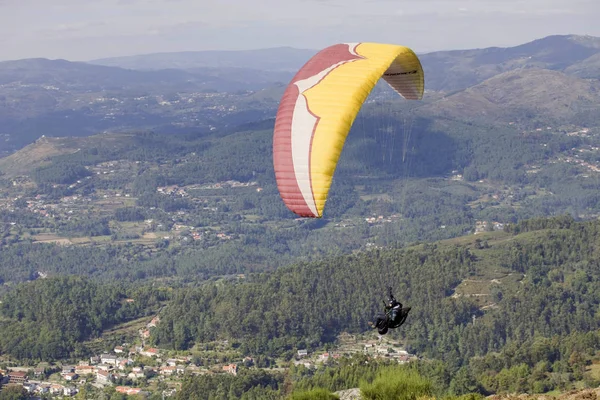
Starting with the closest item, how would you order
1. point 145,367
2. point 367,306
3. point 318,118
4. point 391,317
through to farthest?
point 318,118 < point 391,317 < point 145,367 < point 367,306

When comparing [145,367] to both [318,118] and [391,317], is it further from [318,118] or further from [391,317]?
[318,118]

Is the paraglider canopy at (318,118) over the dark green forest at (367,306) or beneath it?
over

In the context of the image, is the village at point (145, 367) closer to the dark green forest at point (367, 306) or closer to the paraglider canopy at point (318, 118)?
the dark green forest at point (367, 306)

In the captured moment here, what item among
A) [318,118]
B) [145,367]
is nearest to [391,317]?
[318,118]

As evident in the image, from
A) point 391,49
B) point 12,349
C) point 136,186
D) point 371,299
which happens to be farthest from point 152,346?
point 136,186

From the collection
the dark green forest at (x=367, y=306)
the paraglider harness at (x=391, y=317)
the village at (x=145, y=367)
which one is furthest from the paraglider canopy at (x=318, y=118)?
the village at (x=145, y=367)

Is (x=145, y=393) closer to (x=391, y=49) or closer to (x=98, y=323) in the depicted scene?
(x=98, y=323)
